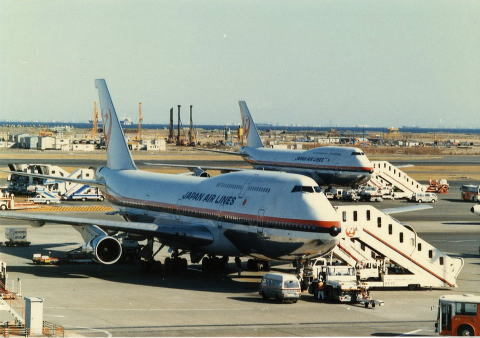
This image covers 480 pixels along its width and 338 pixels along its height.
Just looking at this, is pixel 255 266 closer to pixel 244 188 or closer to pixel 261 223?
pixel 244 188

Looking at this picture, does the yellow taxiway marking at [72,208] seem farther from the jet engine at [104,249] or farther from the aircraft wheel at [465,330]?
the aircraft wheel at [465,330]

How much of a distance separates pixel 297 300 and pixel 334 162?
6269 centimetres

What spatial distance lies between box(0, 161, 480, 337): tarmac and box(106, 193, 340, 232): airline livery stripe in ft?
11.7

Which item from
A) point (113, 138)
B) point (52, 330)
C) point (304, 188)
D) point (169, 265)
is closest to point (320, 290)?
point (304, 188)

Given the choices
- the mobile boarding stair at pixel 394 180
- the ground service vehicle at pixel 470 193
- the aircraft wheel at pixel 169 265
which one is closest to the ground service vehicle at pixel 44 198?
the mobile boarding stair at pixel 394 180

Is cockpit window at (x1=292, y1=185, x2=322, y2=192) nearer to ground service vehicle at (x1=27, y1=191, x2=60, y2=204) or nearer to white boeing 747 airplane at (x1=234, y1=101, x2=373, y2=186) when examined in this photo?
ground service vehicle at (x1=27, y1=191, x2=60, y2=204)

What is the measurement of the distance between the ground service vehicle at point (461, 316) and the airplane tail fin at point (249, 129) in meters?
88.3

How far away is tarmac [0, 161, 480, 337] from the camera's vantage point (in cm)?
3791

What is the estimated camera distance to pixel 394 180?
114m

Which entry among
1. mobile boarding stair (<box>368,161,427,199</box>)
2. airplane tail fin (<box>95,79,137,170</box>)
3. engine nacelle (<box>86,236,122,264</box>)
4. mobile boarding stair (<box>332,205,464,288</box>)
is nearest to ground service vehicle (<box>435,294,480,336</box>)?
mobile boarding stair (<box>332,205,464,288</box>)

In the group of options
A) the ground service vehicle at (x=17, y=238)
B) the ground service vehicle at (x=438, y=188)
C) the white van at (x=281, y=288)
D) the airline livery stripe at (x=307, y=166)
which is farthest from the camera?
the ground service vehicle at (x=438, y=188)

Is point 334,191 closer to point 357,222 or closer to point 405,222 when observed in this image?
point 405,222

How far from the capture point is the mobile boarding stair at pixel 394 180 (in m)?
113

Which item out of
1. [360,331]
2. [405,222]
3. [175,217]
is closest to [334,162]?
[405,222]
